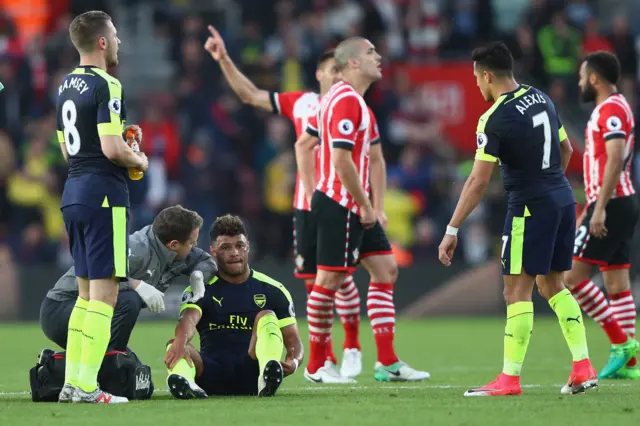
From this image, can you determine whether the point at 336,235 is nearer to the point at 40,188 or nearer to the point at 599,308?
the point at 599,308

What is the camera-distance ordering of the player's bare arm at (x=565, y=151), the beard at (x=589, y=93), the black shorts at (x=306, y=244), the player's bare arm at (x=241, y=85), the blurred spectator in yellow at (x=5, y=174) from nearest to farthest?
the player's bare arm at (x=565, y=151)
the beard at (x=589, y=93)
the black shorts at (x=306, y=244)
the player's bare arm at (x=241, y=85)
the blurred spectator in yellow at (x=5, y=174)

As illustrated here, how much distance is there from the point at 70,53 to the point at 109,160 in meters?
12.1

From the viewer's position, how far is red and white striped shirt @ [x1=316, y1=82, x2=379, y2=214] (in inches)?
346

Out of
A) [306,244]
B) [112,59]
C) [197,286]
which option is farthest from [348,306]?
[112,59]

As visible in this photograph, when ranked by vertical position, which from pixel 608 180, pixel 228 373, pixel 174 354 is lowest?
pixel 228 373

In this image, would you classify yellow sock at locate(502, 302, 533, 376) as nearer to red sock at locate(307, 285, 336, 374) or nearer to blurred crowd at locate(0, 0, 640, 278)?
red sock at locate(307, 285, 336, 374)

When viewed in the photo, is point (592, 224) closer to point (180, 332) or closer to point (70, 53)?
point (180, 332)

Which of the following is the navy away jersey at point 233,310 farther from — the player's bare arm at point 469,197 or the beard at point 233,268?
the player's bare arm at point 469,197

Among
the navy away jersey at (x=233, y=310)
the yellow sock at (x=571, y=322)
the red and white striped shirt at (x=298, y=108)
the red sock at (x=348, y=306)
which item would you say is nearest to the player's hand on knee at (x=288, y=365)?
the navy away jersey at (x=233, y=310)

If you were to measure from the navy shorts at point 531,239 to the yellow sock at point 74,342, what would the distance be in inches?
101

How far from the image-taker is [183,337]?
740 cm

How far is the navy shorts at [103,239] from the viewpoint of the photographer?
6938mm

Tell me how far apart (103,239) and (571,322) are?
293 centimetres

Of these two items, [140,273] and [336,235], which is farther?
[336,235]
